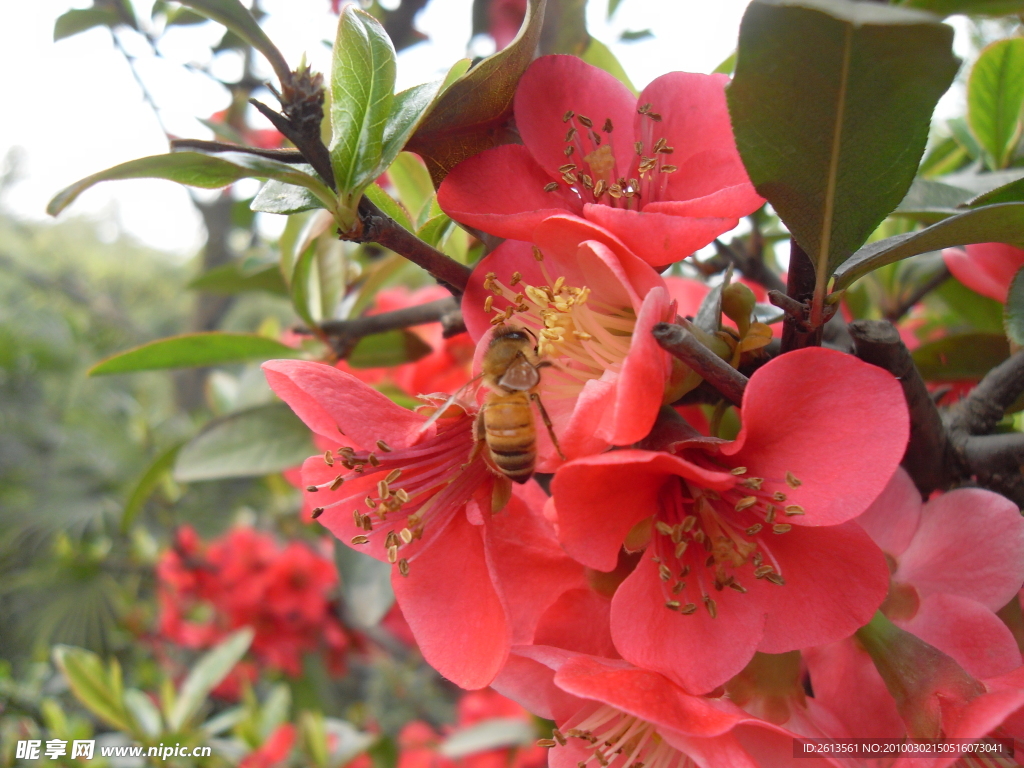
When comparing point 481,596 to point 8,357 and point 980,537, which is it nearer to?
point 980,537

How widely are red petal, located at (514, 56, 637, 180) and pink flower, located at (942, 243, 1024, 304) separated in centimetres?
41

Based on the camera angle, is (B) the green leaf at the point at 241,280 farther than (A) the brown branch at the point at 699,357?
Yes

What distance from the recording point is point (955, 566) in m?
0.60

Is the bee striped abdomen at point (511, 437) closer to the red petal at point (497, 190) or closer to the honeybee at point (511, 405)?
the honeybee at point (511, 405)

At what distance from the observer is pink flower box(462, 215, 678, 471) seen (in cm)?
44

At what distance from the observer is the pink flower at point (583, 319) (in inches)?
17.3

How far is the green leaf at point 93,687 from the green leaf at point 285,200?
1457mm

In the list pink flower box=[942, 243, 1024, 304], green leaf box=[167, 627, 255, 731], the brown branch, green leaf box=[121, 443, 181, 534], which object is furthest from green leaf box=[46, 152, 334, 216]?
green leaf box=[167, 627, 255, 731]

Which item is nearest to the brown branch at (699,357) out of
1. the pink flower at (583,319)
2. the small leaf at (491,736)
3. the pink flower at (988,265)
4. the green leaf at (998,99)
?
the pink flower at (583,319)

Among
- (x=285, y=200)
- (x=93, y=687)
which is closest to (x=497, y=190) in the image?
(x=285, y=200)

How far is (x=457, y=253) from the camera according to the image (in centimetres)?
89

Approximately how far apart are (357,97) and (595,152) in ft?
0.71

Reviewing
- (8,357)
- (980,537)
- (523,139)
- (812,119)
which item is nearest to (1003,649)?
(980,537)

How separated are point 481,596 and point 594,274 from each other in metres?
0.28
